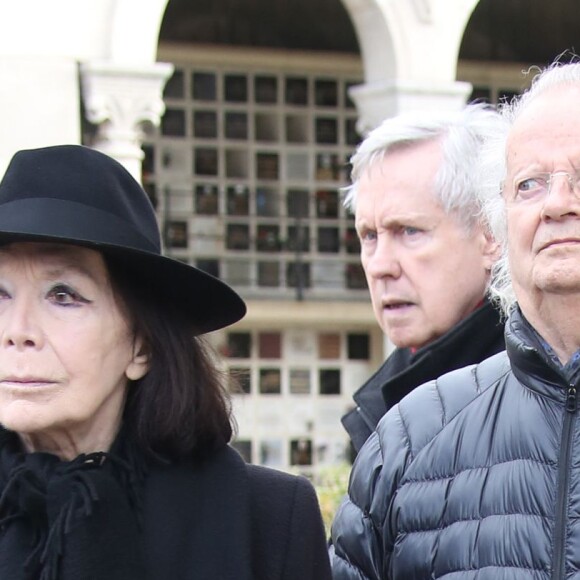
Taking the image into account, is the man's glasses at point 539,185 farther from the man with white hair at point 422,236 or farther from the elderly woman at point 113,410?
the man with white hair at point 422,236

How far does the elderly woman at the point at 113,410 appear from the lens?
2.72 meters

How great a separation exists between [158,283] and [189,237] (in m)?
11.3

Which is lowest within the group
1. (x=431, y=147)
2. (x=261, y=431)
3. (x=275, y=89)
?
(x=261, y=431)

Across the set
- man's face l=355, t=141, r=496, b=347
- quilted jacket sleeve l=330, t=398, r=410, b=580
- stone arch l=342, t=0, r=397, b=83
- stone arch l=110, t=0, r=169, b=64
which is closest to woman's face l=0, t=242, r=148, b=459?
quilted jacket sleeve l=330, t=398, r=410, b=580

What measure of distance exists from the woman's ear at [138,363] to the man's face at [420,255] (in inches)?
33.3

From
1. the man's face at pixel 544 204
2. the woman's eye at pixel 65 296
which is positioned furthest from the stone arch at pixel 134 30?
the man's face at pixel 544 204

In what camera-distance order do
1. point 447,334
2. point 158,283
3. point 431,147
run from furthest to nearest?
1. point 431,147
2. point 447,334
3. point 158,283

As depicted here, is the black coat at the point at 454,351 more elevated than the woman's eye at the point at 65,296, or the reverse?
the woman's eye at the point at 65,296

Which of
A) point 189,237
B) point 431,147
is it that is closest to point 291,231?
point 189,237

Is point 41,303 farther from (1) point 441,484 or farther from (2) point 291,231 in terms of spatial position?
(2) point 291,231

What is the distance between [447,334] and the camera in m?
3.44

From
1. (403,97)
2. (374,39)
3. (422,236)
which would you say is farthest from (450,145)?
(374,39)

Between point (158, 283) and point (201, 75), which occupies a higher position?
point (201, 75)

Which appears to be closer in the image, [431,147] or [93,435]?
[93,435]
